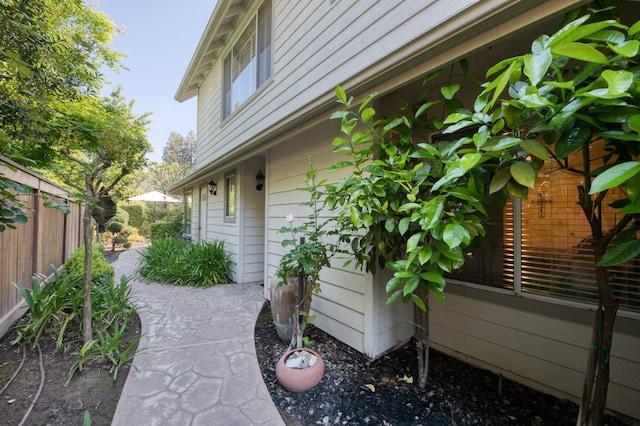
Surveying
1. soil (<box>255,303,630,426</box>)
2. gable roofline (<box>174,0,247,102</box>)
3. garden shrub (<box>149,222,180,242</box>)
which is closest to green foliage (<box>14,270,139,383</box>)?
soil (<box>255,303,630,426</box>)

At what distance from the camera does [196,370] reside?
2488mm

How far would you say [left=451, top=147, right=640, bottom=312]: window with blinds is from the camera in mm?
1899

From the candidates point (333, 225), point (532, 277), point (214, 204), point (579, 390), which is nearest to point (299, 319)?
point (333, 225)

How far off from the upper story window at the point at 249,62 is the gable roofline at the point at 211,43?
0.40 meters

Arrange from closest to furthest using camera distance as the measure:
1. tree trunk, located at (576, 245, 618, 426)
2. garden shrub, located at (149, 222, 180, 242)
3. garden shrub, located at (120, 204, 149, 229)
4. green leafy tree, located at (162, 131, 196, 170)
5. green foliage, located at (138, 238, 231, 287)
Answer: tree trunk, located at (576, 245, 618, 426), green foliage, located at (138, 238, 231, 287), garden shrub, located at (149, 222, 180, 242), garden shrub, located at (120, 204, 149, 229), green leafy tree, located at (162, 131, 196, 170)

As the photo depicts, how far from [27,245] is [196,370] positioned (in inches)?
126

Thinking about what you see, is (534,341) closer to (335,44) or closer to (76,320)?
(335,44)

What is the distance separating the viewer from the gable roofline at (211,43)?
4.96 metres

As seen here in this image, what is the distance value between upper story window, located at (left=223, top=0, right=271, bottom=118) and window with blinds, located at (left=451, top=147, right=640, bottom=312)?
3.86m

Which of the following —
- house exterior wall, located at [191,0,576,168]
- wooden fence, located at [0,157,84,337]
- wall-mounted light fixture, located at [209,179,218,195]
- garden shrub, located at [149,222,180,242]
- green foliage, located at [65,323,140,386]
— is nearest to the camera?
house exterior wall, located at [191,0,576,168]

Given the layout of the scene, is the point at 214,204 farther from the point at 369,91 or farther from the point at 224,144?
the point at 369,91

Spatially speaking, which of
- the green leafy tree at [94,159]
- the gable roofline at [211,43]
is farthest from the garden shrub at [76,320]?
the gable roofline at [211,43]

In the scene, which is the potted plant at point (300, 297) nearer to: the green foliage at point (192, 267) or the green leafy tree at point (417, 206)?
the green leafy tree at point (417, 206)

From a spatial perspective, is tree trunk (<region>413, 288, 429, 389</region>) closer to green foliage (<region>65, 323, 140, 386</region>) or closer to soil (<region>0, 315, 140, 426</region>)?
soil (<region>0, 315, 140, 426</region>)
